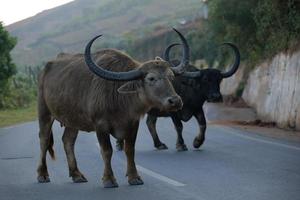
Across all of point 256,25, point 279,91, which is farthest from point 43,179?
point 256,25

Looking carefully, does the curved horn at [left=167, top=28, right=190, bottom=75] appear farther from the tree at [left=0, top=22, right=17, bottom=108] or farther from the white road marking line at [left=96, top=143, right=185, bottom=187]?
the tree at [left=0, top=22, right=17, bottom=108]

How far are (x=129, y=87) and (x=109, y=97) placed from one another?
0.35 m

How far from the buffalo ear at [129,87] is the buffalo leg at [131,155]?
0.49m

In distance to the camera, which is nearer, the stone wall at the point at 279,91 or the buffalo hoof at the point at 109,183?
the buffalo hoof at the point at 109,183

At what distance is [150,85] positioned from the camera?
10672 millimetres

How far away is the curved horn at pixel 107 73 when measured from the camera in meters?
10.7

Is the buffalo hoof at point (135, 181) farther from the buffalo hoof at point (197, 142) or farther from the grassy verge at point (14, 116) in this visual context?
the grassy verge at point (14, 116)

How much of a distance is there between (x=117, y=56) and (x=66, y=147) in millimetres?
1825

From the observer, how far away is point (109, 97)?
430 inches

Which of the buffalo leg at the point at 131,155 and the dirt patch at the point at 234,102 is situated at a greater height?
the buffalo leg at the point at 131,155

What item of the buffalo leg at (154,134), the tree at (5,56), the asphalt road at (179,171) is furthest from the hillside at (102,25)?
Result: the asphalt road at (179,171)

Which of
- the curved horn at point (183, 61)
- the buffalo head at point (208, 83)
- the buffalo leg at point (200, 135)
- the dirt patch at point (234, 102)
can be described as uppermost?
the curved horn at point (183, 61)

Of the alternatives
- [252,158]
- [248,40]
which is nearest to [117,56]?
[252,158]

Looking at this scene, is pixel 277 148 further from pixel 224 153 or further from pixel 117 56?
pixel 117 56
